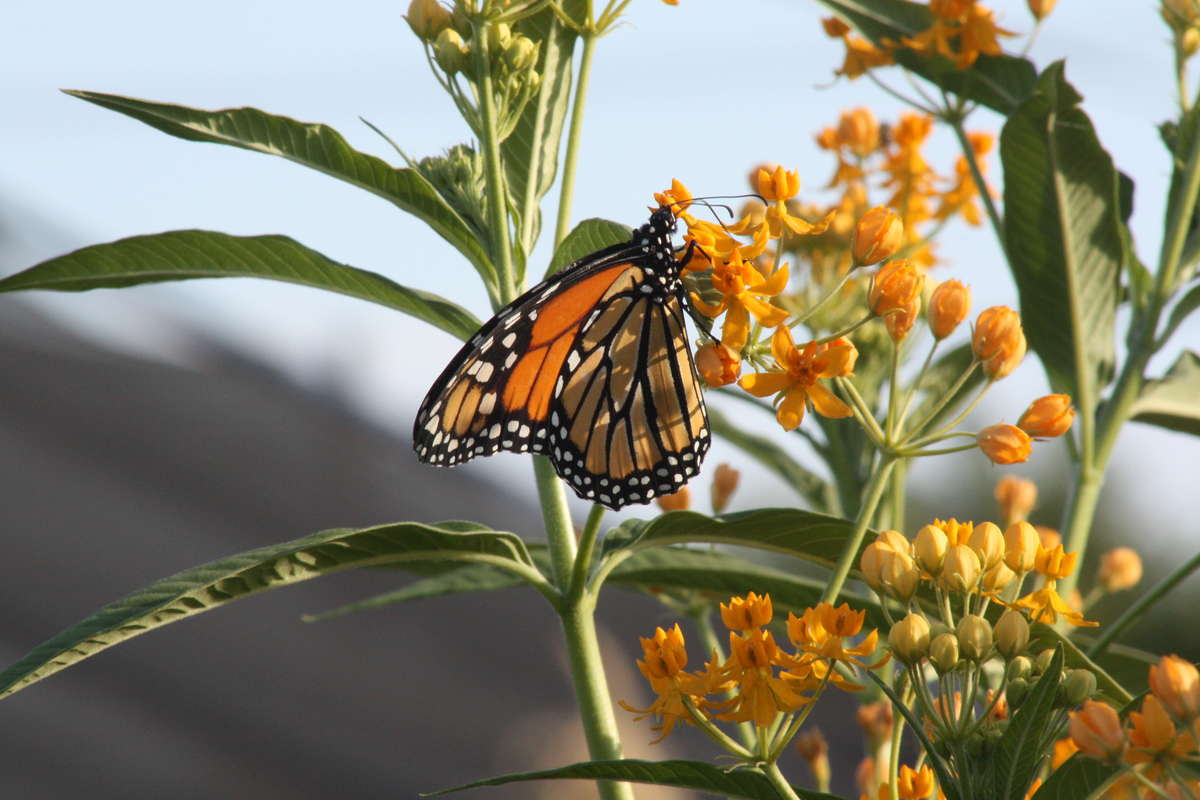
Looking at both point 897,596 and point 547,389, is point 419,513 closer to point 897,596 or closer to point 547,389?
point 547,389

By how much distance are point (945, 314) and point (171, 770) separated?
4150 mm

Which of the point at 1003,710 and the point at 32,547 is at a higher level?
the point at 32,547

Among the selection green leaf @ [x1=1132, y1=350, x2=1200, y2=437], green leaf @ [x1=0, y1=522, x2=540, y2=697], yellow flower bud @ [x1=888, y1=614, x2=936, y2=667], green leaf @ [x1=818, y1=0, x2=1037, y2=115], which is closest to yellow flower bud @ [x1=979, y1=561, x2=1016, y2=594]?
yellow flower bud @ [x1=888, y1=614, x2=936, y2=667]

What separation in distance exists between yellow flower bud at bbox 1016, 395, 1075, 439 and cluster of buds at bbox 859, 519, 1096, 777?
0.42ft

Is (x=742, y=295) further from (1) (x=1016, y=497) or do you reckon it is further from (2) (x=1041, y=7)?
(2) (x=1041, y=7)

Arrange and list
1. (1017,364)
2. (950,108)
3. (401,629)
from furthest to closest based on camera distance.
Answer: (401,629), (950,108), (1017,364)

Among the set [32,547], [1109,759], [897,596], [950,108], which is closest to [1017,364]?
[897,596]

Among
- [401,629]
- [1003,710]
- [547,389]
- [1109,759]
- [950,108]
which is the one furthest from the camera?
[401,629]

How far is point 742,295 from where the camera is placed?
1.31m

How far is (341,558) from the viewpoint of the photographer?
121 centimetres

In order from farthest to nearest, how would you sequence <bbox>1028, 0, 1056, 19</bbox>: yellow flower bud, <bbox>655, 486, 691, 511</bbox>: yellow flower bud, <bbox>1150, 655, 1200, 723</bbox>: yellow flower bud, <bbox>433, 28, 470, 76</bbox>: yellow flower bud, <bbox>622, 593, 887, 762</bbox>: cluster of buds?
1. <bbox>1028, 0, 1056, 19</bbox>: yellow flower bud
2. <bbox>655, 486, 691, 511</bbox>: yellow flower bud
3. <bbox>433, 28, 470, 76</bbox>: yellow flower bud
4. <bbox>622, 593, 887, 762</bbox>: cluster of buds
5. <bbox>1150, 655, 1200, 723</bbox>: yellow flower bud

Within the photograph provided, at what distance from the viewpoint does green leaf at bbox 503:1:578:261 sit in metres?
1.47

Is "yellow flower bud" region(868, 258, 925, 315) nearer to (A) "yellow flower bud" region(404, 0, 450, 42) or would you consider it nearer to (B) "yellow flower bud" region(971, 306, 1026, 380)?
(B) "yellow flower bud" region(971, 306, 1026, 380)

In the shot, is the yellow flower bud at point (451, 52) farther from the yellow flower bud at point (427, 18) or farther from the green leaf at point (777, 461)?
the green leaf at point (777, 461)
